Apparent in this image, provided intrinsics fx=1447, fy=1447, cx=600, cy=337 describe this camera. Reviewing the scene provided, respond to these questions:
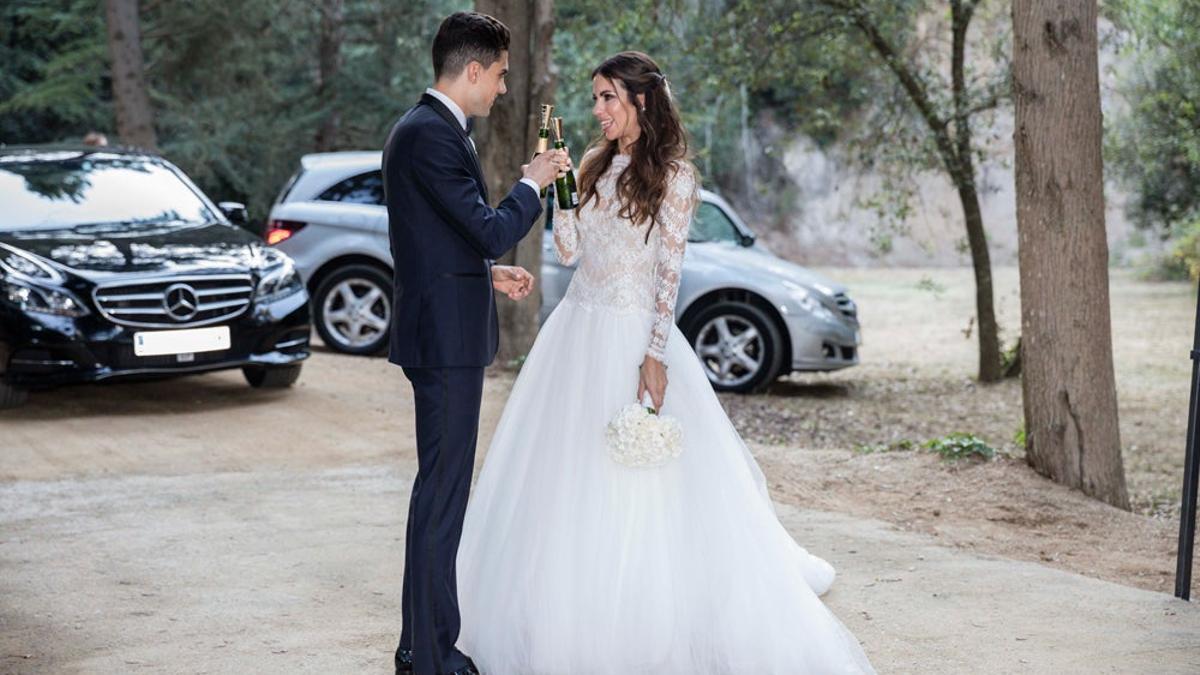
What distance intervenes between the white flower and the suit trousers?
579 mm

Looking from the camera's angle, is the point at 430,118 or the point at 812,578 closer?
the point at 430,118

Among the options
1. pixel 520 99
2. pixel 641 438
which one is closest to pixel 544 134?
pixel 641 438

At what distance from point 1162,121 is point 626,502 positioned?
57.1 ft

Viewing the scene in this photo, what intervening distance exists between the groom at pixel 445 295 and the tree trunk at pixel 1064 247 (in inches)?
184

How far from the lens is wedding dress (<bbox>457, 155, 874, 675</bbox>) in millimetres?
4852

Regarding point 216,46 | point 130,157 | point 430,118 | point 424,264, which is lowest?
point 424,264

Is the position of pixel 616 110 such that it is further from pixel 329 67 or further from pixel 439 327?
pixel 329 67

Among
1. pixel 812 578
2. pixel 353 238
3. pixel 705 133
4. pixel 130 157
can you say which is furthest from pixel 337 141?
pixel 812 578

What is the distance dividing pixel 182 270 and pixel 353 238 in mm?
3828

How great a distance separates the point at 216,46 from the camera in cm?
2564

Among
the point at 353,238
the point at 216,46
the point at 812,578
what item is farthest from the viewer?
the point at 216,46

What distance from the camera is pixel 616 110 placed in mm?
5016

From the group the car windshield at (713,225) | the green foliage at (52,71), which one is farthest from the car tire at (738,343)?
the green foliage at (52,71)

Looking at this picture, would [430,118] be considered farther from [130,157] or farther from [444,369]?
[130,157]
